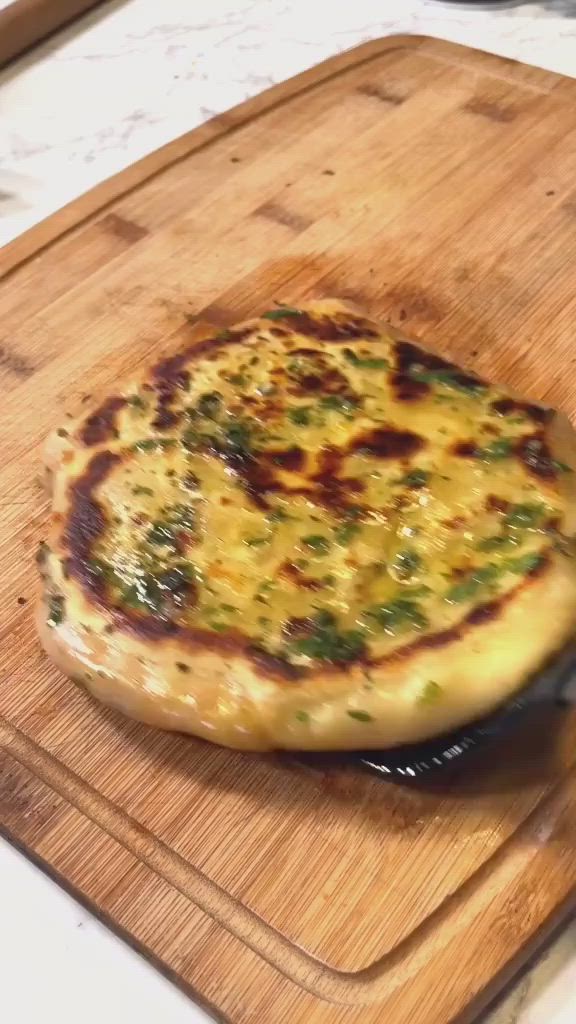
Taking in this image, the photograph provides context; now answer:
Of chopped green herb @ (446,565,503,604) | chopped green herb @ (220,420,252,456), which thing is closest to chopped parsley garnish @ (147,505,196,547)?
chopped green herb @ (220,420,252,456)

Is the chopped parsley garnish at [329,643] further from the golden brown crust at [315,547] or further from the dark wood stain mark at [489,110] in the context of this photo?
the dark wood stain mark at [489,110]

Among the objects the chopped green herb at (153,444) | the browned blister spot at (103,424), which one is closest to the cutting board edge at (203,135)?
the browned blister spot at (103,424)

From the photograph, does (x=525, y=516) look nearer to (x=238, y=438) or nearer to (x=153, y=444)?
(x=238, y=438)

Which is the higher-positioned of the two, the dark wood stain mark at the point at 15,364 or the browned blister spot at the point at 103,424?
the browned blister spot at the point at 103,424

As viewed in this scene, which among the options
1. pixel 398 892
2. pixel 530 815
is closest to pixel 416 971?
pixel 398 892

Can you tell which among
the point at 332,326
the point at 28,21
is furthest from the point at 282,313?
the point at 28,21

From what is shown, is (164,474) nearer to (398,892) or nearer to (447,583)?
(447,583)

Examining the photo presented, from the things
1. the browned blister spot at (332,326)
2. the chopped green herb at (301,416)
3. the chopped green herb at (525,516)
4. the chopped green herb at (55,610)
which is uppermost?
the browned blister spot at (332,326)
